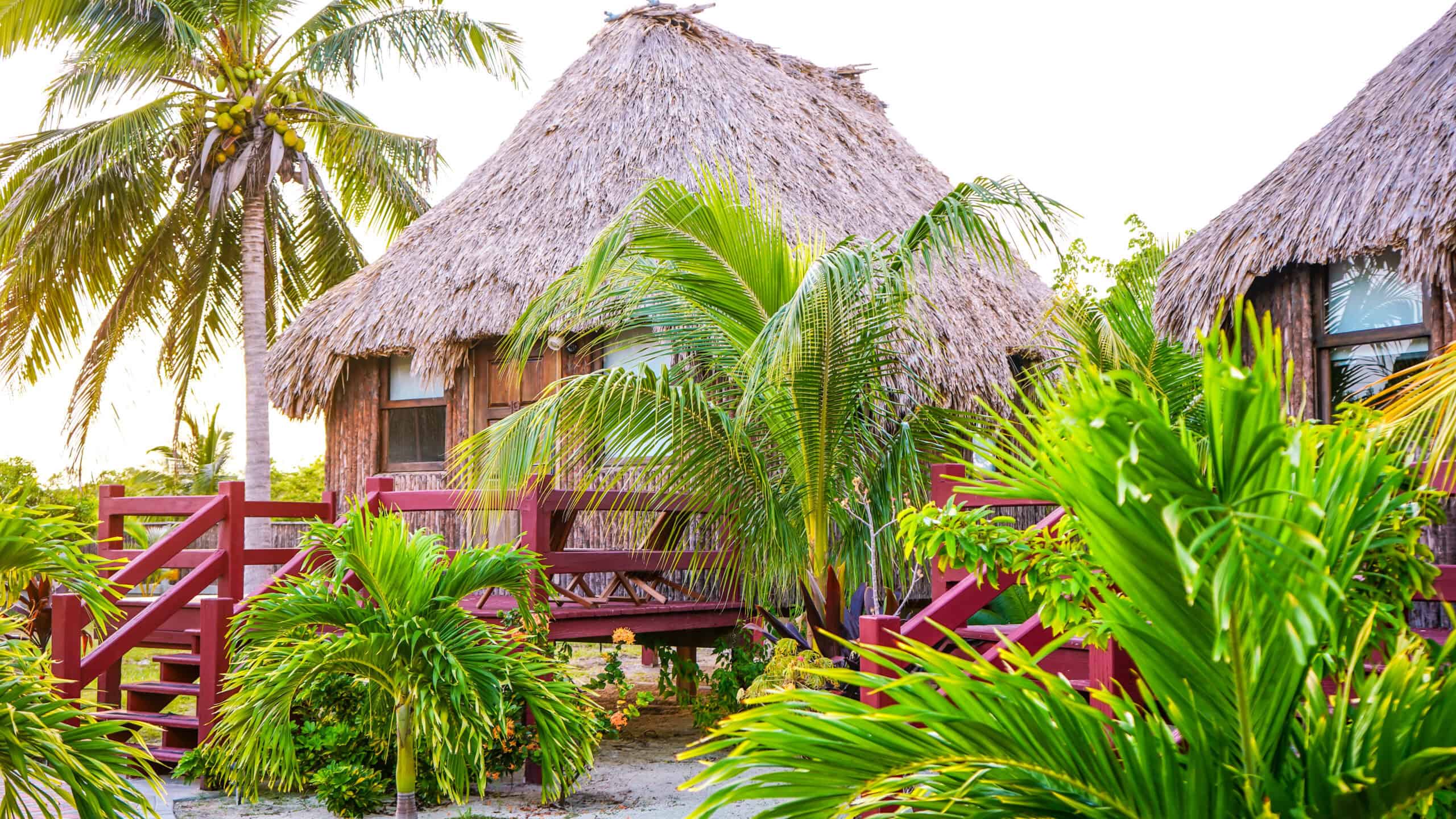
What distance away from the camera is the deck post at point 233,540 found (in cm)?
786

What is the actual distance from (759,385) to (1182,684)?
4350mm

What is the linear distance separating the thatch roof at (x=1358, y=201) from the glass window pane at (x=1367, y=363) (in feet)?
1.54

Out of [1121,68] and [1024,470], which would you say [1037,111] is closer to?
[1121,68]

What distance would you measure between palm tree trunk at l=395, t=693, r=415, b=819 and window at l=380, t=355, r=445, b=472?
17.1ft

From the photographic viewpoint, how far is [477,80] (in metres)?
13.3

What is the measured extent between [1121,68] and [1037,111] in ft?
6.68

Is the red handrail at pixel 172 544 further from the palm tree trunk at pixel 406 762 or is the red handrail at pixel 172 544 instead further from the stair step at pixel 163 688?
the palm tree trunk at pixel 406 762

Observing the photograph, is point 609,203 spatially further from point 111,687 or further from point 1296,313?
point 1296,313

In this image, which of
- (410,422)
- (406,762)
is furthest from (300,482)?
(406,762)

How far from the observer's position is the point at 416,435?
35.4 feet

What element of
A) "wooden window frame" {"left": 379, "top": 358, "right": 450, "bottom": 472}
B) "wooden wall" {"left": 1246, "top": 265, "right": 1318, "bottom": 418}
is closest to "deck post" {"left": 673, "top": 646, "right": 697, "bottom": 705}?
"wooden window frame" {"left": 379, "top": 358, "right": 450, "bottom": 472}

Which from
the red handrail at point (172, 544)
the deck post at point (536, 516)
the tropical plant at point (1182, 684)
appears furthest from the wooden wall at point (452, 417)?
the tropical plant at point (1182, 684)

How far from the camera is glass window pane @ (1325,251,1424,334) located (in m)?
7.07

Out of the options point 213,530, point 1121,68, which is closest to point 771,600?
point 213,530
